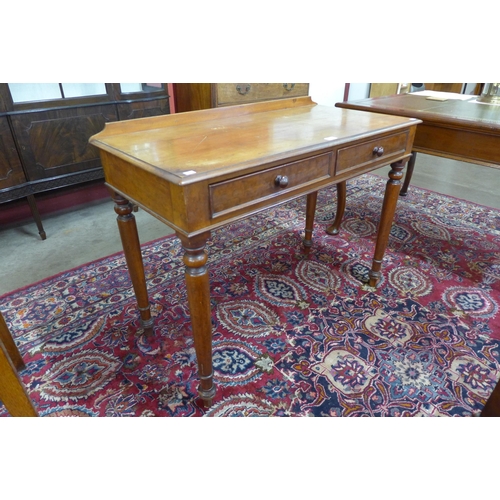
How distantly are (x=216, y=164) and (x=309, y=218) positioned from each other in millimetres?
1400

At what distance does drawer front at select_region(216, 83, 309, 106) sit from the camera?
2.94m

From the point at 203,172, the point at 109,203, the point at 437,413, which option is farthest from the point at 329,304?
the point at 109,203

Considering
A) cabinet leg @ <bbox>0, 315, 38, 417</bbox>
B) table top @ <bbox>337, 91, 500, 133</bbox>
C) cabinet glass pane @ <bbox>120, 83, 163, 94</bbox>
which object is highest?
cabinet glass pane @ <bbox>120, 83, 163, 94</bbox>

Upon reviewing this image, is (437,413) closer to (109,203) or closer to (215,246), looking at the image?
(215,246)

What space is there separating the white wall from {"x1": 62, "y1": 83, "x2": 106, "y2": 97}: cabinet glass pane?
2602 millimetres

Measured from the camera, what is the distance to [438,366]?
1.61 meters

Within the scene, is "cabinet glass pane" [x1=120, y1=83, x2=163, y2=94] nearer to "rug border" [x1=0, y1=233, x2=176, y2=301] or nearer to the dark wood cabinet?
the dark wood cabinet

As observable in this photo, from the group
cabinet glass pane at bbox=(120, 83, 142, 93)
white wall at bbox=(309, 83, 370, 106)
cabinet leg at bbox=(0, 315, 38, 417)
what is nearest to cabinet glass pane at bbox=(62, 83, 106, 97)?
cabinet glass pane at bbox=(120, 83, 142, 93)

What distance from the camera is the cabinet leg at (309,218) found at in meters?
2.36

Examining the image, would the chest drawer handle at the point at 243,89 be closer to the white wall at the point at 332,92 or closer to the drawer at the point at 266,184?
the white wall at the point at 332,92

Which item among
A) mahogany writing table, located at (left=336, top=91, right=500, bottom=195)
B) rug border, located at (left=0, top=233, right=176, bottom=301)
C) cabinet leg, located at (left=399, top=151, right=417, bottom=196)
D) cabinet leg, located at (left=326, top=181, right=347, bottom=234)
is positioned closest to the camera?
mahogany writing table, located at (left=336, top=91, right=500, bottom=195)

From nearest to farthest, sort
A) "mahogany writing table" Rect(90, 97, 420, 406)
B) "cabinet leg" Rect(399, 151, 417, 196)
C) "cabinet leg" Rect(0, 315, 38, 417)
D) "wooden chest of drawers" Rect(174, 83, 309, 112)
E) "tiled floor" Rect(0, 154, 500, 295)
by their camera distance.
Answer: "cabinet leg" Rect(0, 315, 38, 417)
"mahogany writing table" Rect(90, 97, 420, 406)
"tiled floor" Rect(0, 154, 500, 295)
"wooden chest of drawers" Rect(174, 83, 309, 112)
"cabinet leg" Rect(399, 151, 417, 196)

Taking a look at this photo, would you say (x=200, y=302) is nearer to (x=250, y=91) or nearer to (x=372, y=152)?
(x=372, y=152)

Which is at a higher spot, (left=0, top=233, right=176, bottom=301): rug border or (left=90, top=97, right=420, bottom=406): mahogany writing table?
(left=90, top=97, right=420, bottom=406): mahogany writing table
